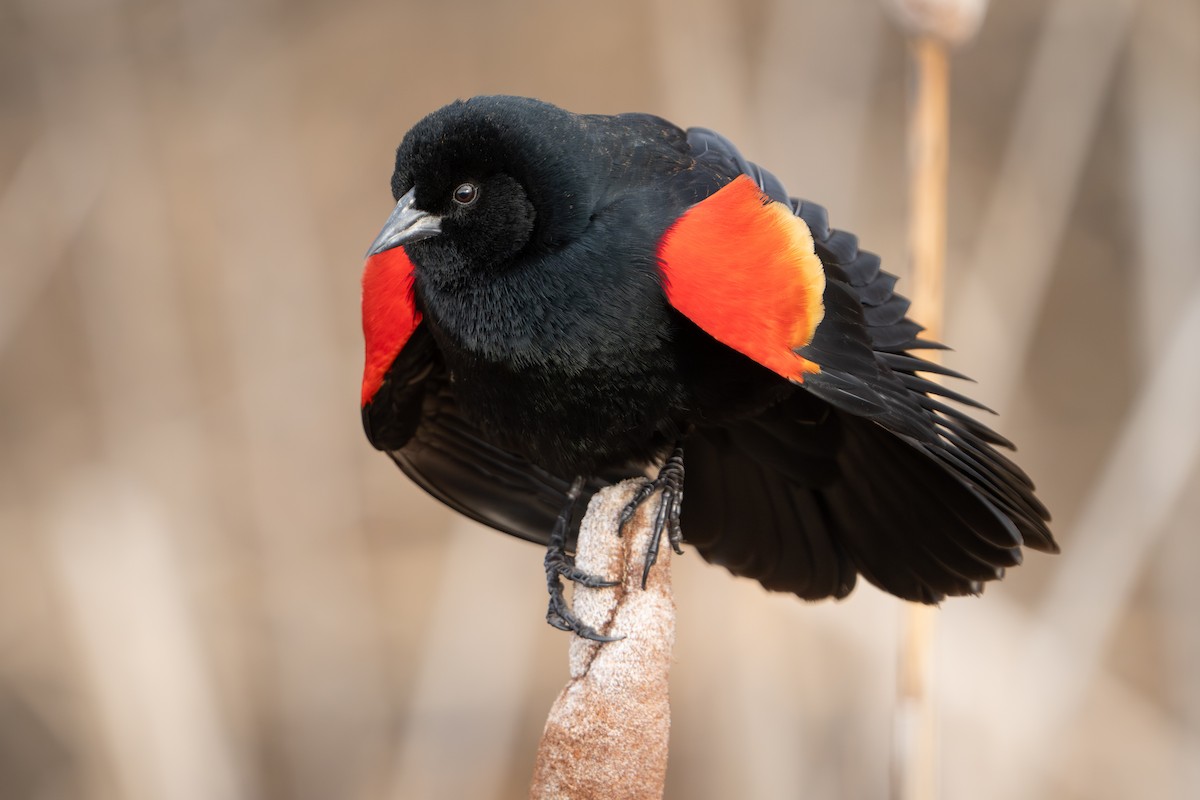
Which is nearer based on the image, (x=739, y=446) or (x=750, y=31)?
(x=739, y=446)

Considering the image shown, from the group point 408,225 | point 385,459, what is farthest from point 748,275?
point 385,459

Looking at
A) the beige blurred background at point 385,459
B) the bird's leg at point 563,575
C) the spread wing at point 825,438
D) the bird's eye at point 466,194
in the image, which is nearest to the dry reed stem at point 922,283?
the spread wing at point 825,438

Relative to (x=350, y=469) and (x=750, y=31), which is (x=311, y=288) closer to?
(x=350, y=469)

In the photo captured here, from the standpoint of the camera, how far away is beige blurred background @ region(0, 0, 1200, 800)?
2.80m

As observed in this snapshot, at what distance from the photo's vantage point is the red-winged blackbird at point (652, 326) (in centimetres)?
152

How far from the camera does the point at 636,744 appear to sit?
116 centimetres

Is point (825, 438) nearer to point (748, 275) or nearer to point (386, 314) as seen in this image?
point (748, 275)

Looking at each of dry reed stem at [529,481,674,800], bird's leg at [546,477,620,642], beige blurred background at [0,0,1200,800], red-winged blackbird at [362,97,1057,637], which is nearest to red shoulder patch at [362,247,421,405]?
red-winged blackbird at [362,97,1057,637]

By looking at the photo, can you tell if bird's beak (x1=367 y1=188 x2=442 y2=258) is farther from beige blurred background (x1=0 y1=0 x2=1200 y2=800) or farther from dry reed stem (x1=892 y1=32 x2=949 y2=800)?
beige blurred background (x1=0 y1=0 x2=1200 y2=800)

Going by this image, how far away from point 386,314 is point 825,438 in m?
0.71

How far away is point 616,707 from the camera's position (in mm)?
1178

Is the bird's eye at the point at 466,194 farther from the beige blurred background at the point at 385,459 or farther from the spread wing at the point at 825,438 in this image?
the beige blurred background at the point at 385,459

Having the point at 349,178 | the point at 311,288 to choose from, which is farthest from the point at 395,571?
the point at 349,178

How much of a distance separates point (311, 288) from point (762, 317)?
196 cm
